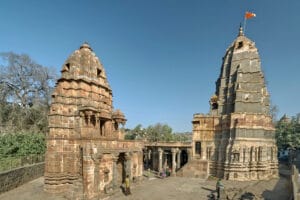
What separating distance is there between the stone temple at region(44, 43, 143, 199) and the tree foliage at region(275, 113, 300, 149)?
35.4m

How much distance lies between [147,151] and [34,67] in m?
24.0

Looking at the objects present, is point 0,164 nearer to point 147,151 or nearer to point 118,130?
point 118,130

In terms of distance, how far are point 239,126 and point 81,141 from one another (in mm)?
17943

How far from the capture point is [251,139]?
24.7 m

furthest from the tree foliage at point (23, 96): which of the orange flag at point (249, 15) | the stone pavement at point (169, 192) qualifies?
the orange flag at point (249, 15)

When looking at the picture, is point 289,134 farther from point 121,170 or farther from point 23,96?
point 23,96

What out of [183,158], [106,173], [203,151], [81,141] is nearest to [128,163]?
[106,173]

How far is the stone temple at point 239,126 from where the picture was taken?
24391mm

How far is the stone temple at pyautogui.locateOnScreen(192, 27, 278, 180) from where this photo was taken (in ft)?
80.0

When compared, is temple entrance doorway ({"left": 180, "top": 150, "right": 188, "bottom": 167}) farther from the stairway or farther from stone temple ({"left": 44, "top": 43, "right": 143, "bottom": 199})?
stone temple ({"left": 44, "top": 43, "right": 143, "bottom": 199})

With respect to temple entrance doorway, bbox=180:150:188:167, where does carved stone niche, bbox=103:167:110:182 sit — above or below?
above

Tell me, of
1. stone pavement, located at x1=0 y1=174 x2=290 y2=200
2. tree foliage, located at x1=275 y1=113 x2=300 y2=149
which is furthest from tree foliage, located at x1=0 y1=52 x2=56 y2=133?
tree foliage, located at x1=275 y1=113 x2=300 y2=149

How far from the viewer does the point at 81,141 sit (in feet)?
52.3

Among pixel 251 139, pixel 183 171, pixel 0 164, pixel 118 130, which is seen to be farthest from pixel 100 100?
pixel 251 139
